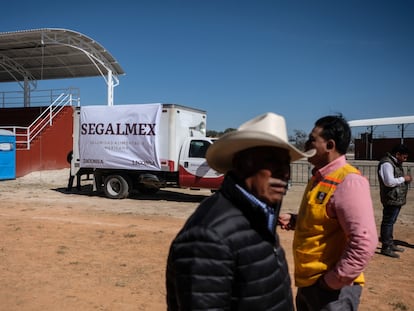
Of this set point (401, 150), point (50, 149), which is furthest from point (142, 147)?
point (50, 149)

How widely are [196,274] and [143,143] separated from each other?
11348 mm

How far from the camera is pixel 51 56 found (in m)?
23.2

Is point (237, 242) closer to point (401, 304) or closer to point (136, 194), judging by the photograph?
point (401, 304)

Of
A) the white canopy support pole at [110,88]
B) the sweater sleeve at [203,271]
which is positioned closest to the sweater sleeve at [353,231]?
the sweater sleeve at [203,271]

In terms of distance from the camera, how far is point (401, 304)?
457cm

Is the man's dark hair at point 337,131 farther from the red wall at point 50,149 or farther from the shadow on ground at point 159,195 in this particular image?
the red wall at point 50,149

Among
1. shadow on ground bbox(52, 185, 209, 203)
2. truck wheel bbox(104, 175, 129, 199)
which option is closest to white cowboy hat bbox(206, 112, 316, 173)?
shadow on ground bbox(52, 185, 209, 203)

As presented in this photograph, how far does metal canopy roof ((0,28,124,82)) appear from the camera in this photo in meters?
19.9

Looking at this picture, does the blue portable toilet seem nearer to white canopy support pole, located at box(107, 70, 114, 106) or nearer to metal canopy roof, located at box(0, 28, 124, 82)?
metal canopy roof, located at box(0, 28, 124, 82)

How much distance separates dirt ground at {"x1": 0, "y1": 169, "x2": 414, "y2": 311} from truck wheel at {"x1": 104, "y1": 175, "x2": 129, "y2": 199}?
41.8 inches

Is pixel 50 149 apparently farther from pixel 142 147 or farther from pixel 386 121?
pixel 386 121

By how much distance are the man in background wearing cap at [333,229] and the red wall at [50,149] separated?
1854 centimetres

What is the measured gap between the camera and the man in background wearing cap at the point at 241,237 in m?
1.47

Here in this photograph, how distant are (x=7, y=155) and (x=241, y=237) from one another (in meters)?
18.6
